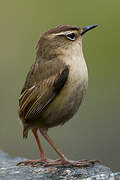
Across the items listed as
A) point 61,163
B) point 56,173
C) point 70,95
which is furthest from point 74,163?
point 70,95

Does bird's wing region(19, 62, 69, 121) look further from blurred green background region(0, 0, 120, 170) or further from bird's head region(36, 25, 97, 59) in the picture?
blurred green background region(0, 0, 120, 170)

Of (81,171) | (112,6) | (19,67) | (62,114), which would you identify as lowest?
(81,171)

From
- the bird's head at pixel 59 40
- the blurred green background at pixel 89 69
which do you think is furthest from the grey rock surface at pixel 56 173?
the blurred green background at pixel 89 69

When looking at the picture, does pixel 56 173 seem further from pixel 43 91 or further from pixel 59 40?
pixel 59 40

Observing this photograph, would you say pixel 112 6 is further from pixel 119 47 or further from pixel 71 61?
pixel 71 61

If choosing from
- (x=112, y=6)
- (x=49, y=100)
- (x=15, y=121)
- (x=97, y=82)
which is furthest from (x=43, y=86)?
(x=112, y=6)

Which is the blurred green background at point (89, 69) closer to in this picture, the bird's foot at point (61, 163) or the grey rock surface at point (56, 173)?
the bird's foot at point (61, 163)

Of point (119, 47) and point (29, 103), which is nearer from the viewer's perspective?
point (29, 103)
